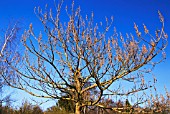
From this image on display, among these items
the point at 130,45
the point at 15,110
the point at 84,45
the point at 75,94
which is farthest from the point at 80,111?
the point at 15,110

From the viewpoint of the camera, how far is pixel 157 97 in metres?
5.87

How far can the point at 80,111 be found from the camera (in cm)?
646

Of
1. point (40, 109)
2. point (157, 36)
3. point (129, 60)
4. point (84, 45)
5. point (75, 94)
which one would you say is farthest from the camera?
point (40, 109)

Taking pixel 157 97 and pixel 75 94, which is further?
pixel 75 94

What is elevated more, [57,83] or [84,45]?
[84,45]

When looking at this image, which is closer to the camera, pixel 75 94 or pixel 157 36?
pixel 157 36

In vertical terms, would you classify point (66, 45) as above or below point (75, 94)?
above

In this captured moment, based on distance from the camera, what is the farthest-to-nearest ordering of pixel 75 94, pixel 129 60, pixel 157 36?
pixel 75 94
pixel 129 60
pixel 157 36

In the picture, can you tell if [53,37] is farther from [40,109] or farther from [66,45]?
[40,109]

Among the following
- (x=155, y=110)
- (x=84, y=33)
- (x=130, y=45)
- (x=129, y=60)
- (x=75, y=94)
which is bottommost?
(x=155, y=110)

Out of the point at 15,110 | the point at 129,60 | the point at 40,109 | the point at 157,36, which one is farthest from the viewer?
the point at 40,109

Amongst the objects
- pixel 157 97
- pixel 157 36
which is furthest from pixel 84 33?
pixel 157 97

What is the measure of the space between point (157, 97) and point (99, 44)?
1956mm

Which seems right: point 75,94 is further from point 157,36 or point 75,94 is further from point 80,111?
point 157,36
